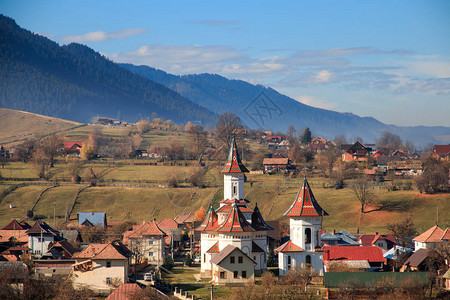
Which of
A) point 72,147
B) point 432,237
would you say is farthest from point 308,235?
point 72,147

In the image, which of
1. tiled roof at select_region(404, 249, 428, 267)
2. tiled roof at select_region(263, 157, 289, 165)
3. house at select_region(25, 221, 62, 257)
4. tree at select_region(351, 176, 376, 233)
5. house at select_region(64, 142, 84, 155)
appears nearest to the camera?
tiled roof at select_region(404, 249, 428, 267)

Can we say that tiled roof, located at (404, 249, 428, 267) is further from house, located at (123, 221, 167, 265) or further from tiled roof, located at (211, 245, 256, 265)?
house, located at (123, 221, 167, 265)

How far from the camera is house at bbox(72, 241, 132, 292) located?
57312 mm

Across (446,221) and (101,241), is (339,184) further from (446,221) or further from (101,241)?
(101,241)

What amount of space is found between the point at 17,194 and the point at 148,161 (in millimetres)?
38145

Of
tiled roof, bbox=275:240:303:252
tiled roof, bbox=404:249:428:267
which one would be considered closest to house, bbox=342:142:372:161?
tiled roof, bbox=404:249:428:267

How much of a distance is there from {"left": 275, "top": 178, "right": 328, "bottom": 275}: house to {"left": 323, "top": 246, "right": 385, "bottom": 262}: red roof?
1.96 m

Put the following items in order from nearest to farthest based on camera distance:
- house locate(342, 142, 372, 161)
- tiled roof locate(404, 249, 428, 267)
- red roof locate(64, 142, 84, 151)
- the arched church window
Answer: tiled roof locate(404, 249, 428, 267) → the arched church window → house locate(342, 142, 372, 161) → red roof locate(64, 142, 84, 151)

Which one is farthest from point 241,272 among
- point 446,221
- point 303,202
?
point 446,221

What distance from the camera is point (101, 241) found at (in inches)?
3209

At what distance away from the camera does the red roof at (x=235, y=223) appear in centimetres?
6353

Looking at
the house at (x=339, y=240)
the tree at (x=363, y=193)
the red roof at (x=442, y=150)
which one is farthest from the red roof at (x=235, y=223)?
the red roof at (x=442, y=150)

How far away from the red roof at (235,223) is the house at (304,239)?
12.4 feet

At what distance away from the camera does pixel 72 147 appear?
→ 6181 inches
